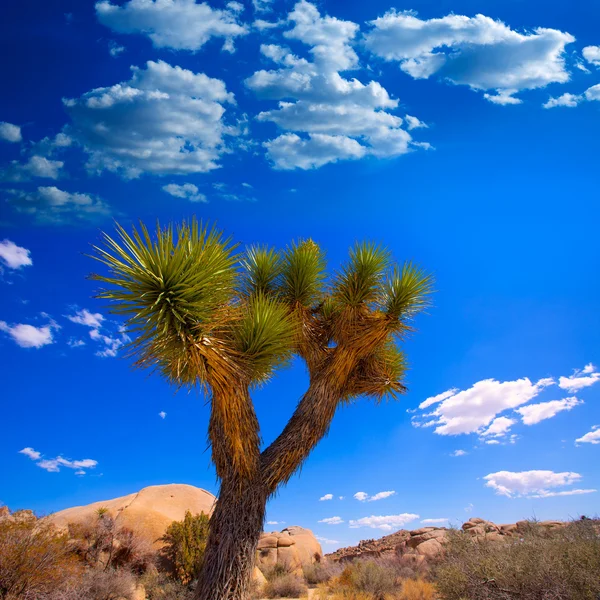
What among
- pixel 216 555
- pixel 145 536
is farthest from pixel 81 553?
pixel 216 555

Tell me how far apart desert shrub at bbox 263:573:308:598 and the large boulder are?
275 cm

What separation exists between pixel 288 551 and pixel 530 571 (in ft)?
36.9

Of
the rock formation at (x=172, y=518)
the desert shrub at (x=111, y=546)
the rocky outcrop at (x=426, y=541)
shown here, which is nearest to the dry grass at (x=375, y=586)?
the rocky outcrop at (x=426, y=541)

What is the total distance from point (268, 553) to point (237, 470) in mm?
10658

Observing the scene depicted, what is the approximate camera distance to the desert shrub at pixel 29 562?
8953mm

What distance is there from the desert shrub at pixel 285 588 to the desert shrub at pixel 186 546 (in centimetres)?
210

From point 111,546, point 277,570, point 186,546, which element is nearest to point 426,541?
point 277,570

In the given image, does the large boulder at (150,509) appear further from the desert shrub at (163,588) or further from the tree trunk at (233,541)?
the tree trunk at (233,541)


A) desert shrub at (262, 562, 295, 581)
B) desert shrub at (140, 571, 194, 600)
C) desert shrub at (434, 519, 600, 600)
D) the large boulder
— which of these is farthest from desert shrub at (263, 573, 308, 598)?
desert shrub at (434, 519, 600, 600)

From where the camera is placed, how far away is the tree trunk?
8.00 m

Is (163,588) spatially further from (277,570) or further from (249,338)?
(249,338)

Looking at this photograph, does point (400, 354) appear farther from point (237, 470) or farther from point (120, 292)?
point (120, 292)

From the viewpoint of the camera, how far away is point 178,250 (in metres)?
7.18

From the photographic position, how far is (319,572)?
52.6 ft
